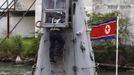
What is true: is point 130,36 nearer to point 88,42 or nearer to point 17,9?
point 17,9

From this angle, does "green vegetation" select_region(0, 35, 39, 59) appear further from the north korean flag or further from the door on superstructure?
the door on superstructure

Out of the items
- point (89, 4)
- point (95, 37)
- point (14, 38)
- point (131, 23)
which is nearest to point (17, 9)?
point (14, 38)

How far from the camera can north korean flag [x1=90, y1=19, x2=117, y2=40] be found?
11836mm

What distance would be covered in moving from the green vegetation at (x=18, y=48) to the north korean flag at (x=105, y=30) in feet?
173

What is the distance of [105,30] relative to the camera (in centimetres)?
1188

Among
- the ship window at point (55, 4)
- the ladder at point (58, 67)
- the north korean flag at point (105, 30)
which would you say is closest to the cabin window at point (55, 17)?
the ship window at point (55, 4)

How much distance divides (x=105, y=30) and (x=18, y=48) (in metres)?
55.5

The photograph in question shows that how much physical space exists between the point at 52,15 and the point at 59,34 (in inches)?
22.5

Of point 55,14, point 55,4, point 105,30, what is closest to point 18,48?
point 105,30

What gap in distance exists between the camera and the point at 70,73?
11.2 metres

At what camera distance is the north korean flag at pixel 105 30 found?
38.8 ft

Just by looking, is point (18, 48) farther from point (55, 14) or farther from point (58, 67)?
point (55, 14)

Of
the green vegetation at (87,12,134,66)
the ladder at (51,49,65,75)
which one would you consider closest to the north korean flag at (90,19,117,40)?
the ladder at (51,49,65,75)

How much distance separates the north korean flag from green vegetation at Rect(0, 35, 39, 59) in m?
52.7
